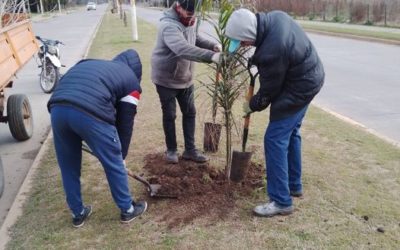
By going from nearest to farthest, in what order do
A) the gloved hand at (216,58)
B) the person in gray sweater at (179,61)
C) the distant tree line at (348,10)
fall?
the gloved hand at (216,58), the person in gray sweater at (179,61), the distant tree line at (348,10)

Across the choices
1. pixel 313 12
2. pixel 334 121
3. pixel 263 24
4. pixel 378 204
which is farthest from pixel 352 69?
pixel 313 12

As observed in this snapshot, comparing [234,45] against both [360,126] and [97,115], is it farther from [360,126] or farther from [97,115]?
[360,126]

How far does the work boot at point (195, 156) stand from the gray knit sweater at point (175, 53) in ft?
2.68

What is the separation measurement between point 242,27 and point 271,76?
421 mm

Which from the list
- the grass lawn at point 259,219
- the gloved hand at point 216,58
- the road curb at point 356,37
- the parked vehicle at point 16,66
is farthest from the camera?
the road curb at point 356,37

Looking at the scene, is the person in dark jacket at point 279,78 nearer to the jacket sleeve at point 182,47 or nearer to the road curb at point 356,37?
the jacket sleeve at point 182,47

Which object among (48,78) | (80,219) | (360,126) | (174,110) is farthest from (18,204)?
(48,78)

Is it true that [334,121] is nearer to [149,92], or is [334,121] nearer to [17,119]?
Result: [149,92]

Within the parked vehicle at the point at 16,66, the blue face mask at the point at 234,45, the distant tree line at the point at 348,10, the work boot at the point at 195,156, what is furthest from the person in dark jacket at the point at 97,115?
the distant tree line at the point at 348,10

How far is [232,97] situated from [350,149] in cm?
202

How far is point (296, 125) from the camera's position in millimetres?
3885

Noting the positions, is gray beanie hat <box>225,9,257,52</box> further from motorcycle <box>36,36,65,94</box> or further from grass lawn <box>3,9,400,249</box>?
motorcycle <box>36,36,65,94</box>

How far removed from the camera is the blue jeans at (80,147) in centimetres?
330

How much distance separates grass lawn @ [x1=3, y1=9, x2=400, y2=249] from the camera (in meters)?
3.57
